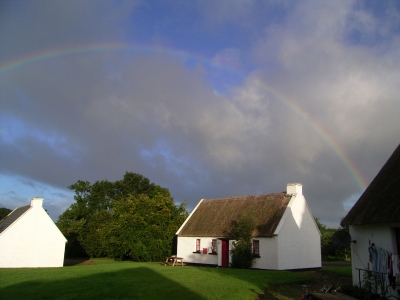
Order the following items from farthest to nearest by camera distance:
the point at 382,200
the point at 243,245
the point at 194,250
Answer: the point at 194,250
the point at 243,245
the point at 382,200

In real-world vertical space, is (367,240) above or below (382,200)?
below

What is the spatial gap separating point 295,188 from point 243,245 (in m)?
6.70

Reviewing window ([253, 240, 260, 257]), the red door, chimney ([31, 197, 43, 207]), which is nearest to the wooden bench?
the red door

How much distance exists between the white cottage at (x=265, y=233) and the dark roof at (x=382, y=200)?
11626 millimetres

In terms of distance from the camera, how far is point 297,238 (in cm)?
2862

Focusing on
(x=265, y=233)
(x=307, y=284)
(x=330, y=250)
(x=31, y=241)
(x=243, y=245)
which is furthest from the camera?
(x=330, y=250)

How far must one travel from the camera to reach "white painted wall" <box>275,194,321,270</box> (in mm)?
27422

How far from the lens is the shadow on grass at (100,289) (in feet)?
46.0

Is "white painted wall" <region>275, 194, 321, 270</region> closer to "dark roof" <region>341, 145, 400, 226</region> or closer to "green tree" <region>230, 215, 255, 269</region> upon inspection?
"green tree" <region>230, 215, 255, 269</region>

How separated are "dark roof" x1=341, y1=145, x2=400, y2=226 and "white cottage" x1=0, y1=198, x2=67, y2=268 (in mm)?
28302

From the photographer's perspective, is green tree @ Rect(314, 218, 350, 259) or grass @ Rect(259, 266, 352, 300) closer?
grass @ Rect(259, 266, 352, 300)

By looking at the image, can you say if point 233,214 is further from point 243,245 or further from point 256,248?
point 243,245

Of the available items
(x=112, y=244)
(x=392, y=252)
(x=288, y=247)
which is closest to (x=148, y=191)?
(x=112, y=244)

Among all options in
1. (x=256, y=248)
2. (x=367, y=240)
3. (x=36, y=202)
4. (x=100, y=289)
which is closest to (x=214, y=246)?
(x=256, y=248)
